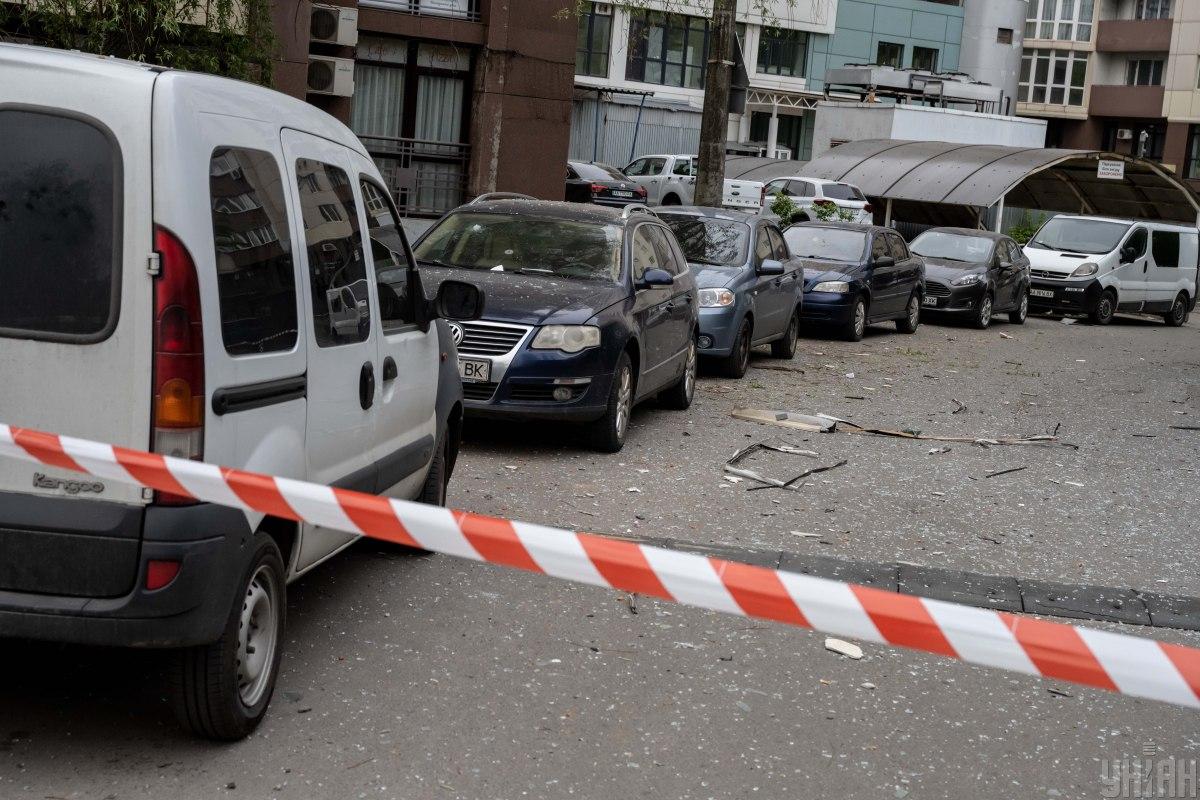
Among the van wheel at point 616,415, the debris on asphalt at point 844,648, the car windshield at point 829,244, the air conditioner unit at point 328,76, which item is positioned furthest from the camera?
the car windshield at point 829,244

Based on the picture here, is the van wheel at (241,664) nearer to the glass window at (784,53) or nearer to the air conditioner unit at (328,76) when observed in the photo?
the air conditioner unit at (328,76)

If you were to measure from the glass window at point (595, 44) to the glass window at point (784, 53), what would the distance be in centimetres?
775

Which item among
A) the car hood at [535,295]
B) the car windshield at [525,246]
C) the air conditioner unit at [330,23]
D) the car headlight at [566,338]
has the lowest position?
the car headlight at [566,338]

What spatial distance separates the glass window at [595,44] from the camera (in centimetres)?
5722

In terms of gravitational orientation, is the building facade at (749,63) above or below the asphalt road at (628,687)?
above

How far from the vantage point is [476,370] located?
9.83 metres

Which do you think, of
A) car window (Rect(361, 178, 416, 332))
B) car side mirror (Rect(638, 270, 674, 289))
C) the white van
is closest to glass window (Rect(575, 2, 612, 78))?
the white van

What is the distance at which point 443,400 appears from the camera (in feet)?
22.9

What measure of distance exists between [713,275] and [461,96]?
11.1m

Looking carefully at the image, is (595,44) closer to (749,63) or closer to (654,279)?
(749,63)

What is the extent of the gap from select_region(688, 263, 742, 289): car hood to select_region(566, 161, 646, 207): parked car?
23.0 metres

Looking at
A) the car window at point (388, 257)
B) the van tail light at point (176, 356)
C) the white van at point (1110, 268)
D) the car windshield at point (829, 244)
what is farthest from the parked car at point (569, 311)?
the white van at point (1110, 268)

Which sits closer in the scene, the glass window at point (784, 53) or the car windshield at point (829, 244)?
the car windshield at point (829, 244)

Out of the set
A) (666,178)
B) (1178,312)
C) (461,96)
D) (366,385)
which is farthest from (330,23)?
(666,178)
